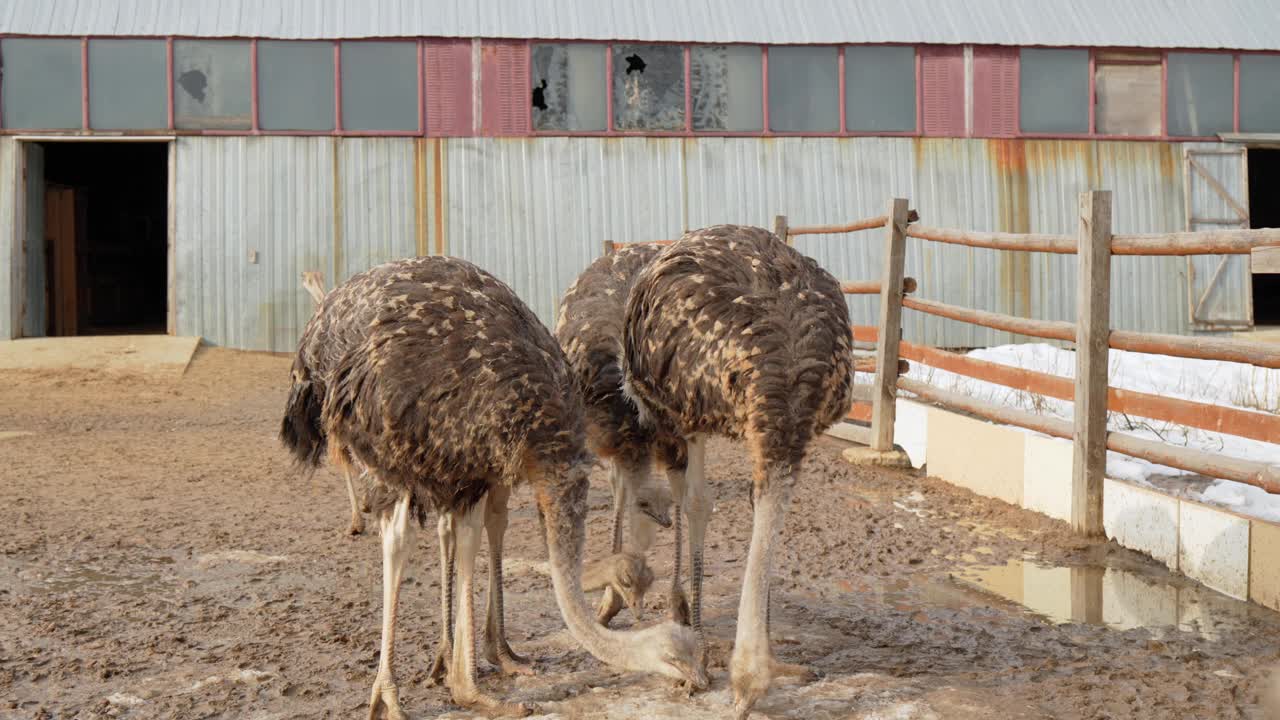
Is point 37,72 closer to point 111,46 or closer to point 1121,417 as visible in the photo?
point 111,46

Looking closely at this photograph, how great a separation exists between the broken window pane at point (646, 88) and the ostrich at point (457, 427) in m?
12.4

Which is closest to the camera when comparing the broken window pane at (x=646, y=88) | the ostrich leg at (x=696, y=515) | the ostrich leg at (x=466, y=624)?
the ostrich leg at (x=466, y=624)

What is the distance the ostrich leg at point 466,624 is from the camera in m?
4.10

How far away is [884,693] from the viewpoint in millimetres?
4102

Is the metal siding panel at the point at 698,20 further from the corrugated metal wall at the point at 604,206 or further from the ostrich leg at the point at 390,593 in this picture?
the ostrich leg at the point at 390,593

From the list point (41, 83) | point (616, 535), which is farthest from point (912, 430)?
point (41, 83)

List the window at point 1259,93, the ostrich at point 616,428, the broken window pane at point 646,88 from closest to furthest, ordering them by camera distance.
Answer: the ostrich at point 616,428, the broken window pane at point 646,88, the window at point 1259,93

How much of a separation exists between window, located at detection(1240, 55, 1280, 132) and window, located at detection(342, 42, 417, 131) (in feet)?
38.4

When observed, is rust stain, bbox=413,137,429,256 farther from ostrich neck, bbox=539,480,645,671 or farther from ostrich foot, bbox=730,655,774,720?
ostrich foot, bbox=730,655,774,720

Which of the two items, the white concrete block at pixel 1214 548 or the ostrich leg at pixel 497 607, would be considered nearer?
the ostrich leg at pixel 497 607

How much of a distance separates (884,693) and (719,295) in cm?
150

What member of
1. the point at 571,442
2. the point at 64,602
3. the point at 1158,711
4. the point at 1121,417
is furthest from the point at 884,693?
the point at 1121,417

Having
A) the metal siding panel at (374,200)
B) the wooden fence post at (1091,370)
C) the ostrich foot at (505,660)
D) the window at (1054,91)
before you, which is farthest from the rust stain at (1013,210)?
the ostrich foot at (505,660)

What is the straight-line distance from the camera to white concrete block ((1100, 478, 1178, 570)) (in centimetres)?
555
